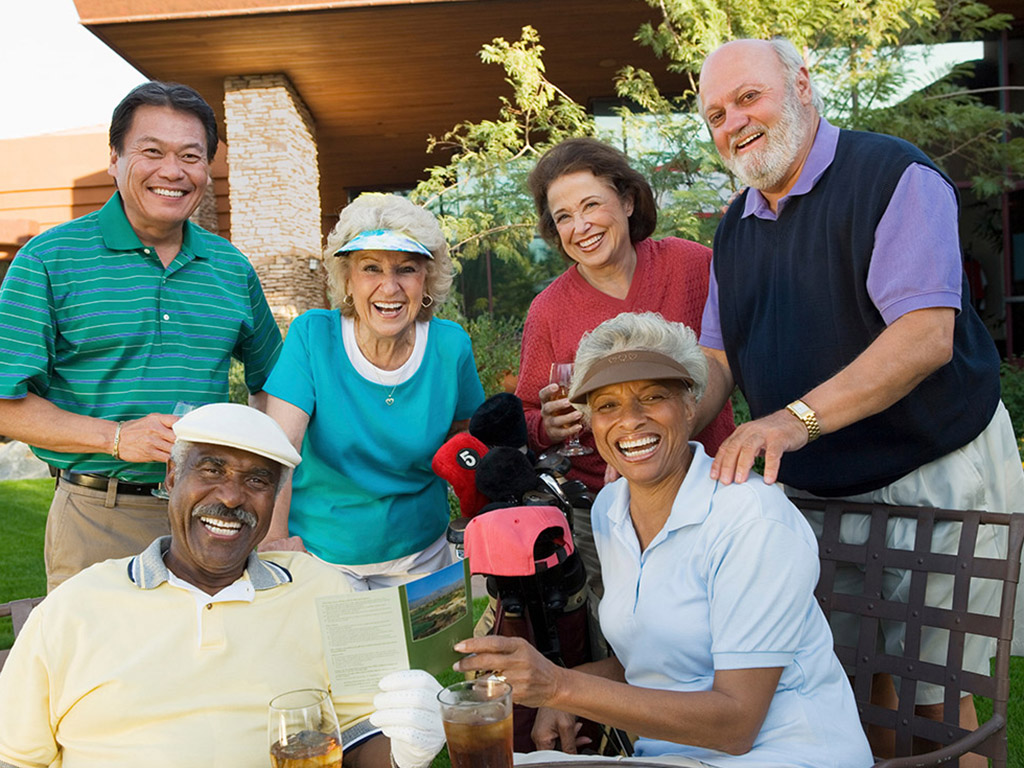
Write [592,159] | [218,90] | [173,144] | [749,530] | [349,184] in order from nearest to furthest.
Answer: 1. [749,530]
2. [173,144]
3. [592,159]
4. [218,90]
5. [349,184]

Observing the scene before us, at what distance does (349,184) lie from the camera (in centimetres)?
1773

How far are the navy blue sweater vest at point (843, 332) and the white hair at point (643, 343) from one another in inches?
20.3

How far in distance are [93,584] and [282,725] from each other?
2.65 ft

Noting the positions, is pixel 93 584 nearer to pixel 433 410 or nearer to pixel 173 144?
pixel 433 410

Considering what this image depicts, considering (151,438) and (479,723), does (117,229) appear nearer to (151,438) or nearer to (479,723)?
(151,438)

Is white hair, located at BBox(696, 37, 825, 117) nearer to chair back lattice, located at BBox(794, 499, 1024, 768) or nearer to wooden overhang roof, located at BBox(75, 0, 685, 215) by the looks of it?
chair back lattice, located at BBox(794, 499, 1024, 768)

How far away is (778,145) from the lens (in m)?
2.72

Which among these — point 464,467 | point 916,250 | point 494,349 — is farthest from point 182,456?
point 494,349

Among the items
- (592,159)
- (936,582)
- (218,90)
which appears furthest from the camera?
(218,90)

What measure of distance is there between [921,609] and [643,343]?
40.5 inches

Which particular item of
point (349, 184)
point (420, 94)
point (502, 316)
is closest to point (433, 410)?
point (502, 316)

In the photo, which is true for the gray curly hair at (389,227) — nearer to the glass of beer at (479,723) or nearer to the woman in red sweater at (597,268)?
the woman in red sweater at (597,268)

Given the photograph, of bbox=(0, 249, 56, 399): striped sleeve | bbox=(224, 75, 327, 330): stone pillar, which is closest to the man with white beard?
bbox=(0, 249, 56, 399): striped sleeve

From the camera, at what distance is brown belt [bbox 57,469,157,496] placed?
112 inches
